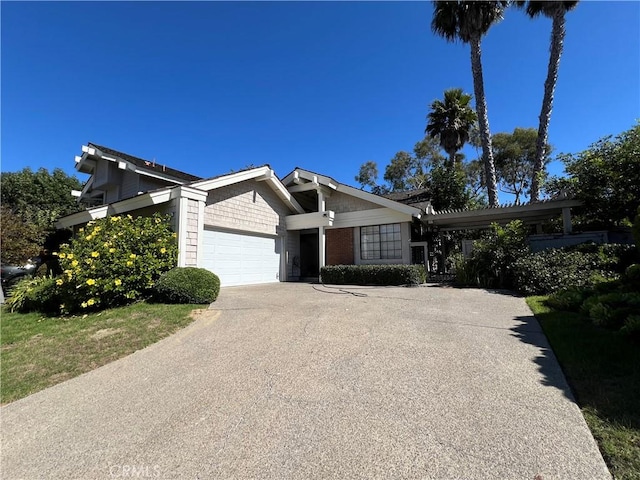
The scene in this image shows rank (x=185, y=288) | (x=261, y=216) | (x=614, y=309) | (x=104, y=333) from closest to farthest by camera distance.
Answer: (x=614, y=309)
(x=104, y=333)
(x=185, y=288)
(x=261, y=216)

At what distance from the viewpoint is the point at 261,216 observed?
14.2m

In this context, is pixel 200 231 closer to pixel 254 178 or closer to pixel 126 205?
pixel 126 205

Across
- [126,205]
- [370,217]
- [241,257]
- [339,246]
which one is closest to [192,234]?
[126,205]

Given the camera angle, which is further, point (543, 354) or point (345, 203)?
point (345, 203)

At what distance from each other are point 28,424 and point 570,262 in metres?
12.0

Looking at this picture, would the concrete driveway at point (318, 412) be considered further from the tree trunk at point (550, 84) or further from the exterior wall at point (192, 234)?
the tree trunk at point (550, 84)

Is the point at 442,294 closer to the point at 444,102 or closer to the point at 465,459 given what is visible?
the point at 465,459

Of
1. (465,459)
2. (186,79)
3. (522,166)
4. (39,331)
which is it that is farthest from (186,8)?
(522,166)

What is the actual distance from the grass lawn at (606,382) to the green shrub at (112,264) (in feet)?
29.0

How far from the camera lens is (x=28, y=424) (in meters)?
3.33

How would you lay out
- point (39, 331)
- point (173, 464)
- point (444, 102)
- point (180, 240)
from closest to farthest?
1. point (173, 464)
2. point (39, 331)
3. point (180, 240)
4. point (444, 102)

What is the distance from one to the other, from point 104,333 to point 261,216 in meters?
8.77

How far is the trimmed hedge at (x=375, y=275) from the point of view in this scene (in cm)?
1190

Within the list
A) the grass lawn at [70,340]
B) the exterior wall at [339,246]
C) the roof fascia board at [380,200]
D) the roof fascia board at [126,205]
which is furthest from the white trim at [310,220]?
the grass lawn at [70,340]
